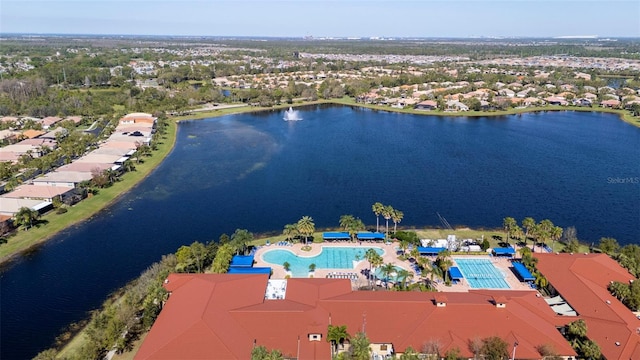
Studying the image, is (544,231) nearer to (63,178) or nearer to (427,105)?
(63,178)

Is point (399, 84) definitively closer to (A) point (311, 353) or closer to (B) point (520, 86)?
(B) point (520, 86)

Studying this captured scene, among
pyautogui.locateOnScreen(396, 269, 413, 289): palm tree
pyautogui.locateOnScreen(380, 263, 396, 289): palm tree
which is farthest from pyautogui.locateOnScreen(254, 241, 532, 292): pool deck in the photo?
pyautogui.locateOnScreen(380, 263, 396, 289): palm tree

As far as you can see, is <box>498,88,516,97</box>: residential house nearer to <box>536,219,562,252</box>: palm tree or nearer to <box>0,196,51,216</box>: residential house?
<box>536,219,562,252</box>: palm tree

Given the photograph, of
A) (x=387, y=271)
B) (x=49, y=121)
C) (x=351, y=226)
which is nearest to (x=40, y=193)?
(x=351, y=226)

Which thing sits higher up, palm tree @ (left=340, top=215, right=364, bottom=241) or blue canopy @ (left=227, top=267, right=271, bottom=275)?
palm tree @ (left=340, top=215, right=364, bottom=241)

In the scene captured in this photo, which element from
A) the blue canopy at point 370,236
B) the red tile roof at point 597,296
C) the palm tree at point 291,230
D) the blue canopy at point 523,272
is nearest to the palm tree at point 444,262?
the blue canopy at point 523,272

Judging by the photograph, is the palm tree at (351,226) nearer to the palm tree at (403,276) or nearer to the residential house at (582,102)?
the palm tree at (403,276)

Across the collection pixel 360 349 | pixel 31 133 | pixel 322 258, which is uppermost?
pixel 31 133
